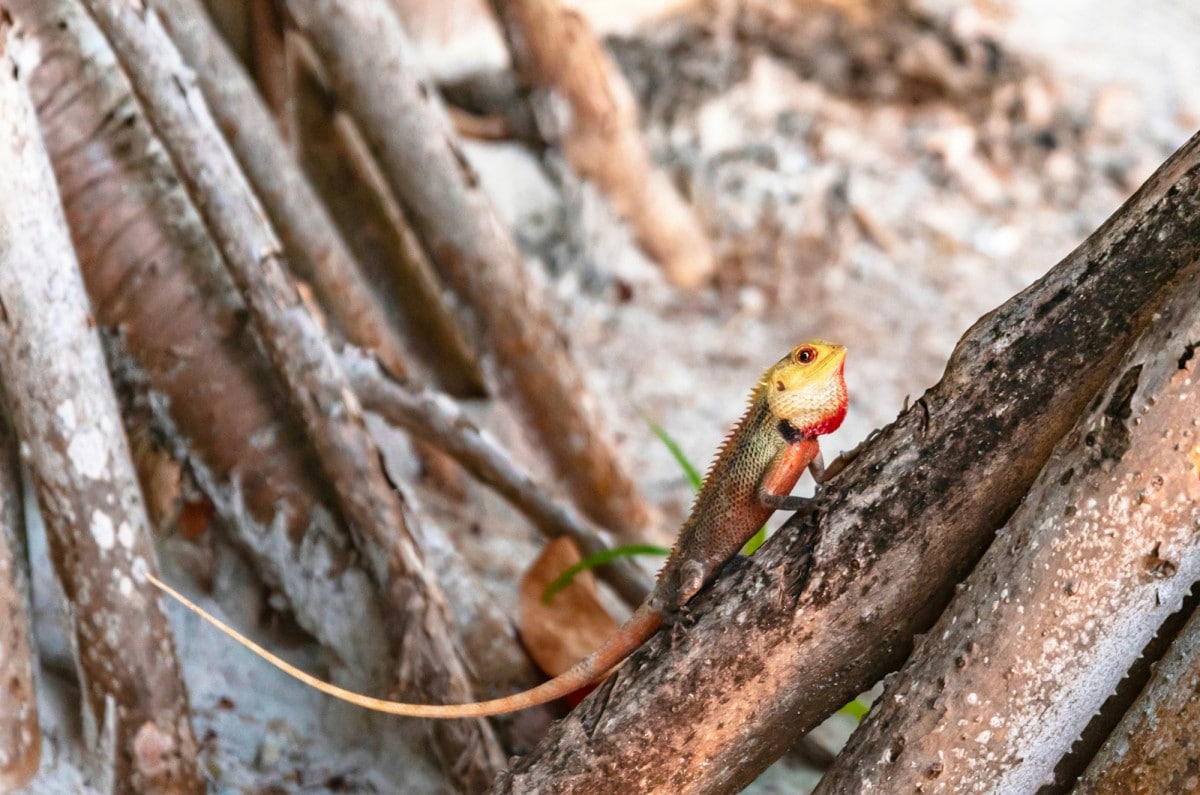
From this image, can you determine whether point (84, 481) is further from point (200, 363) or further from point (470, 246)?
point (470, 246)

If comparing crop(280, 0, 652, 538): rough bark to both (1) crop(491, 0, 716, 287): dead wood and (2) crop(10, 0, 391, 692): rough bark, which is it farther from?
(1) crop(491, 0, 716, 287): dead wood

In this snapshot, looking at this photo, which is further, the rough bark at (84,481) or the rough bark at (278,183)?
the rough bark at (278,183)

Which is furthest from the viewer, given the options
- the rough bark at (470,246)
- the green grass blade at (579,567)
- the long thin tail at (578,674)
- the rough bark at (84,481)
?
the rough bark at (470,246)

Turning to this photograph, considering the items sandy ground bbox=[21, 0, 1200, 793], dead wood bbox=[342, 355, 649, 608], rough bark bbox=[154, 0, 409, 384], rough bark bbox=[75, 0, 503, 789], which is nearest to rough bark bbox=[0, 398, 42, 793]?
rough bark bbox=[75, 0, 503, 789]

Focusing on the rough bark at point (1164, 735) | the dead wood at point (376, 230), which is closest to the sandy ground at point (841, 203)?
the dead wood at point (376, 230)

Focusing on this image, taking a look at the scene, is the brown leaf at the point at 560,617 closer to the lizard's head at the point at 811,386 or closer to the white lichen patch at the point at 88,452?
the lizard's head at the point at 811,386

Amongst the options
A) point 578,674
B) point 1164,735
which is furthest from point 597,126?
point 1164,735

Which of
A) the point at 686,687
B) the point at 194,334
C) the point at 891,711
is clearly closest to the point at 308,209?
the point at 194,334
